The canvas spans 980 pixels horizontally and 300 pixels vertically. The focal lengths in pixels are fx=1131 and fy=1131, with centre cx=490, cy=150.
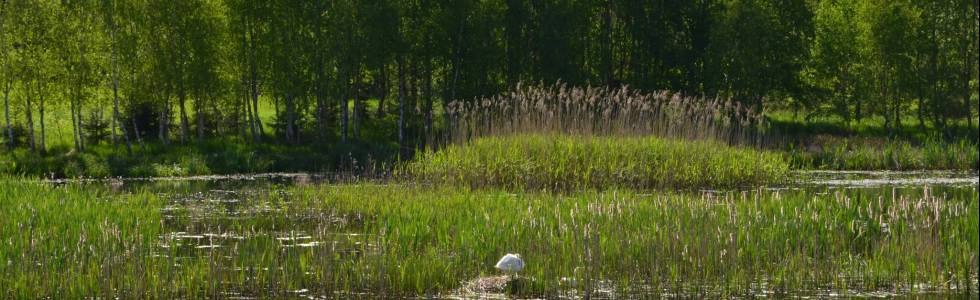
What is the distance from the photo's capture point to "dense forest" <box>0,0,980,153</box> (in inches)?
1591

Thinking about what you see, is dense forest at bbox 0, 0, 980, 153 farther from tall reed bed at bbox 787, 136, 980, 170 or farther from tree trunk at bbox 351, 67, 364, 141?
tall reed bed at bbox 787, 136, 980, 170

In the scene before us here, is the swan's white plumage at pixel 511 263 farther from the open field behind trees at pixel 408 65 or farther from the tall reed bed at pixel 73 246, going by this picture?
the open field behind trees at pixel 408 65

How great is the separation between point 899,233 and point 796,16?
44083mm

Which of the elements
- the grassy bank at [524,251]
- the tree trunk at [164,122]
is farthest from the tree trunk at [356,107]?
the grassy bank at [524,251]

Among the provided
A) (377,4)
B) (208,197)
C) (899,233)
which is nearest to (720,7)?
(377,4)

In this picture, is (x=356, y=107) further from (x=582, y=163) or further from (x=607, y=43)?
(x=582, y=163)

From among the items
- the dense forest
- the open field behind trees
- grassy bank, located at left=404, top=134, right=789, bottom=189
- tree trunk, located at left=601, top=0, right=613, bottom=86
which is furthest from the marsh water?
tree trunk, located at left=601, top=0, right=613, bottom=86

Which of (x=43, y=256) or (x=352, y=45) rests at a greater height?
(x=352, y=45)

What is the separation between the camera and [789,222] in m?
14.8

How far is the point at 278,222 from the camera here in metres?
18.2

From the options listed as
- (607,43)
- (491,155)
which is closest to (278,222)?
(491,155)

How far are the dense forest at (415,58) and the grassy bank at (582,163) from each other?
1487 cm

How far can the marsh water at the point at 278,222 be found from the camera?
12.3 meters

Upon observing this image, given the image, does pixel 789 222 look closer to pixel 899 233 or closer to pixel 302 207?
pixel 899 233
